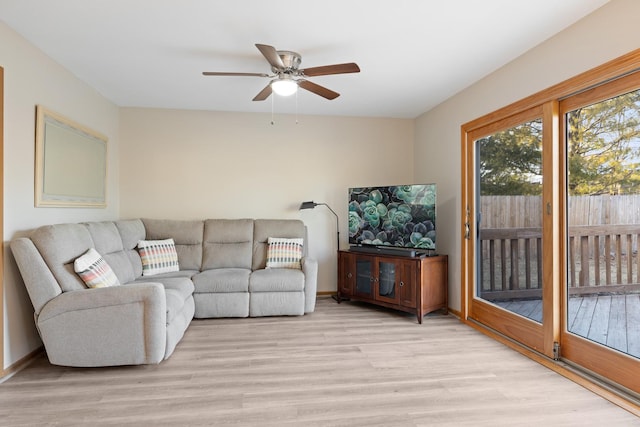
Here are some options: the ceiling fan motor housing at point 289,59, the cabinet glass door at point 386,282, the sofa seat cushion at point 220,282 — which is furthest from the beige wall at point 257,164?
the ceiling fan motor housing at point 289,59

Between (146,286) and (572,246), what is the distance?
317 cm

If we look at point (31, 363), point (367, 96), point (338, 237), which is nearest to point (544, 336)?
point (338, 237)

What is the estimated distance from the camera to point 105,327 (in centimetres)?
239

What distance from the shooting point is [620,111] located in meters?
2.15

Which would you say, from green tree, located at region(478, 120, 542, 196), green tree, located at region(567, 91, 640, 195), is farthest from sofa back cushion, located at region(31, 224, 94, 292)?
green tree, located at region(567, 91, 640, 195)

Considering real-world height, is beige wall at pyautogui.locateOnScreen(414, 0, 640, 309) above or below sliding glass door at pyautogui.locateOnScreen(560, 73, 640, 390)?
above

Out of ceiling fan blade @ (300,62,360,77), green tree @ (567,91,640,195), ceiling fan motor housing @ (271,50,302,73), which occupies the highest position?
ceiling fan motor housing @ (271,50,302,73)

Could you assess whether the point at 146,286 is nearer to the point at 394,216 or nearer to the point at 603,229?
the point at 394,216

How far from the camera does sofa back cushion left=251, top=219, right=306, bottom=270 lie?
4137mm

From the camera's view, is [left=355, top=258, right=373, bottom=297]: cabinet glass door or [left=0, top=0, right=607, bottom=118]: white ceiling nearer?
[left=0, top=0, right=607, bottom=118]: white ceiling

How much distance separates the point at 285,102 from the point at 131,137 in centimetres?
207

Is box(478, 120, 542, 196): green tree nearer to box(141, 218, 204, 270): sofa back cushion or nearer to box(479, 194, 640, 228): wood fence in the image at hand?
box(479, 194, 640, 228): wood fence

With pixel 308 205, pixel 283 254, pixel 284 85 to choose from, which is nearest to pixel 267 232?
pixel 283 254

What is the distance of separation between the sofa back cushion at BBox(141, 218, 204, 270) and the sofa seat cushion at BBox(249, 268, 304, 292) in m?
0.84
